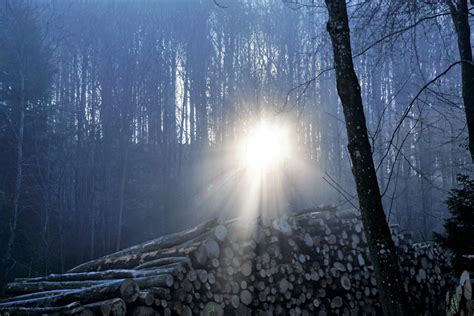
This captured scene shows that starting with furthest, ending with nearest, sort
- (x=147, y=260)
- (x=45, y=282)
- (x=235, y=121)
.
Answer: (x=235, y=121), (x=45, y=282), (x=147, y=260)

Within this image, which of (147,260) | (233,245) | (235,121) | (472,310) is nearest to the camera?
(472,310)

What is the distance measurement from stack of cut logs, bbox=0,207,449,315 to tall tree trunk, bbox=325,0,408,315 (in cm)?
284

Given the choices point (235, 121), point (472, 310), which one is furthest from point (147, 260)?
point (235, 121)

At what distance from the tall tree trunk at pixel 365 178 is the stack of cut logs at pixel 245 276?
2841mm

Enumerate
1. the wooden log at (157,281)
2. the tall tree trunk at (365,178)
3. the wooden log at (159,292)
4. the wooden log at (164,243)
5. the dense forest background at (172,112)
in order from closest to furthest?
the tall tree trunk at (365,178), the wooden log at (159,292), the wooden log at (157,281), the wooden log at (164,243), the dense forest background at (172,112)

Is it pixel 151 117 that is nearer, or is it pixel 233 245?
pixel 233 245

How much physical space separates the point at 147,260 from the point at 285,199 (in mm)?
13683

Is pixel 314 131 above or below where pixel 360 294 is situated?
above

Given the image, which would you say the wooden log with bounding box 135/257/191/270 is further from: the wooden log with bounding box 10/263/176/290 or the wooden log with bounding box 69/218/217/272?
the wooden log with bounding box 69/218/217/272

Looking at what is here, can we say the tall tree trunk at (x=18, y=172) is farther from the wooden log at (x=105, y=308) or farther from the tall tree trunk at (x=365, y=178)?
the tall tree trunk at (x=365, y=178)

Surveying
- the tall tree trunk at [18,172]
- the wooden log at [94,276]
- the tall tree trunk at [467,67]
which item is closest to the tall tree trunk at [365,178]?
the wooden log at [94,276]

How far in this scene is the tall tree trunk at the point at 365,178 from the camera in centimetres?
382

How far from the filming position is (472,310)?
15.6 ft

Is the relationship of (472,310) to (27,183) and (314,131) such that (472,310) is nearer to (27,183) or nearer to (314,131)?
(27,183)
